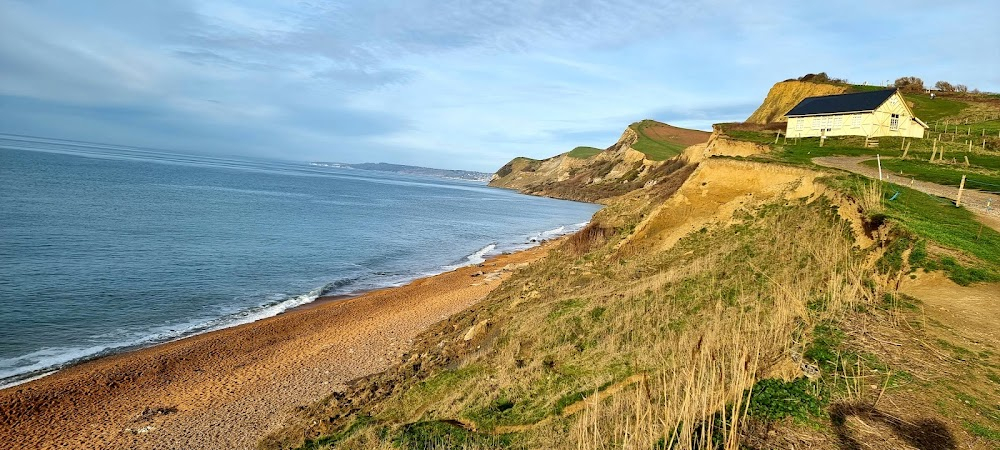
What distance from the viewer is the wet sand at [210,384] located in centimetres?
1297

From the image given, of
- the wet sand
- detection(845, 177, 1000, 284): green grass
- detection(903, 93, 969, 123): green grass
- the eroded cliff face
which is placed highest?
the eroded cliff face

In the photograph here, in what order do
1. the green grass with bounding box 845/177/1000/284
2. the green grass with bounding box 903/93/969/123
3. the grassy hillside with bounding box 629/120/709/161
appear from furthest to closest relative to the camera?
the grassy hillside with bounding box 629/120/709/161, the green grass with bounding box 903/93/969/123, the green grass with bounding box 845/177/1000/284

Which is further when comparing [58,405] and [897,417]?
[58,405]

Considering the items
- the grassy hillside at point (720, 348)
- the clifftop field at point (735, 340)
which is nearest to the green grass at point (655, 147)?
the clifftop field at point (735, 340)

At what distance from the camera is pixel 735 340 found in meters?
6.92

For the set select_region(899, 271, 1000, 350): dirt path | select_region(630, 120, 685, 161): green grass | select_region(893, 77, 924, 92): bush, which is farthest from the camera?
select_region(630, 120, 685, 161): green grass

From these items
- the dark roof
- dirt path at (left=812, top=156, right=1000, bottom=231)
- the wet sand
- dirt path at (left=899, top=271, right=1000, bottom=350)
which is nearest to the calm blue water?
the wet sand

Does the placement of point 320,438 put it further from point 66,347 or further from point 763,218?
point 763,218

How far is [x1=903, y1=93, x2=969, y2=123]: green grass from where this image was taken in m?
47.1

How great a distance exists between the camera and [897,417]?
6.48m

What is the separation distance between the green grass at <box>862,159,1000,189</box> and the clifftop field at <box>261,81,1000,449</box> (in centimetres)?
28

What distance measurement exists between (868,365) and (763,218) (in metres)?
10.4

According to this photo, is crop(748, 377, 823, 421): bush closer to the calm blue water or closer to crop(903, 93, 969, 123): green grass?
the calm blue water

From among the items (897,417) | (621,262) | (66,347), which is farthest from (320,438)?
(66,347)
